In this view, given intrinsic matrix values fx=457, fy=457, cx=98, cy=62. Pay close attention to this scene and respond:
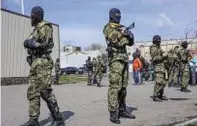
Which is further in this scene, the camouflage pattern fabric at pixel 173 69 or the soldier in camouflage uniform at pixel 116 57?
the camouflage pattern fabric at pixel 173 69

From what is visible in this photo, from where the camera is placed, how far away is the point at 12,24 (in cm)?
2925

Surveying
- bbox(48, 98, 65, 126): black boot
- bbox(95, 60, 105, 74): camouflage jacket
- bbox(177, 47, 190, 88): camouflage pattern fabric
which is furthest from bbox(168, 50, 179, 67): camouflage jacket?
bbox(48, 98, 65, 126): black boot

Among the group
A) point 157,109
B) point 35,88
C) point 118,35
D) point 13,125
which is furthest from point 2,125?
point 157,109

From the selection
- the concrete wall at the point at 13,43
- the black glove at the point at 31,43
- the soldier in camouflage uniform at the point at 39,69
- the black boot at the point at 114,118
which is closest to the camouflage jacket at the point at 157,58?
the black boot at the point at 114,118

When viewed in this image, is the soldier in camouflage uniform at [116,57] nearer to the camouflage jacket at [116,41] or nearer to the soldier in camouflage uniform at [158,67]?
the camouflage jacket at [116,41]

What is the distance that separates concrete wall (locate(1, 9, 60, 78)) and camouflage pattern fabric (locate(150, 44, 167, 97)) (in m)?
15.7

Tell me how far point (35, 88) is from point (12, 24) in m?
22.0

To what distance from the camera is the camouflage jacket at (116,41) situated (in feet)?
29.8

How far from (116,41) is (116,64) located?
457mm

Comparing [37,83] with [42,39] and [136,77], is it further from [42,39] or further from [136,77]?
[136,77]

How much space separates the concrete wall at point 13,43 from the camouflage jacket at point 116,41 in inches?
761

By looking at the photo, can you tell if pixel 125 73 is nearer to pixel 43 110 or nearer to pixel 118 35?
pixel 118 35

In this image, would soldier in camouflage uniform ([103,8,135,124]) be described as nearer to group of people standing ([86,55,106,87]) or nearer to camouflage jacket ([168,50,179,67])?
camouflage jacket ([168,50,179,67])

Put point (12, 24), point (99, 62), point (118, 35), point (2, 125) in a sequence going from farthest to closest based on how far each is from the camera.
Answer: point (12, 24), point (99, 62), point (118, 35), point (2, 125)
